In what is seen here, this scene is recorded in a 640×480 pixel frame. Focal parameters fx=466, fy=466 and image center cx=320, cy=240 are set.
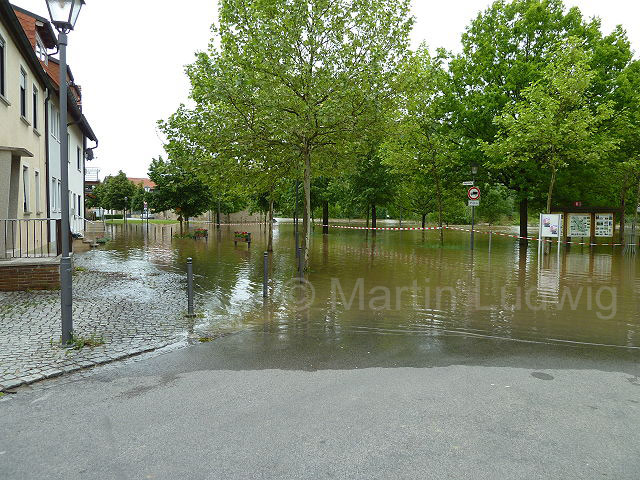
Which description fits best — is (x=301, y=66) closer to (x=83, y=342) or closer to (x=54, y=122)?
(x=83, y=342)

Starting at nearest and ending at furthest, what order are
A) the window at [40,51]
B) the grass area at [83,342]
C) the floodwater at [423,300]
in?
the grass area at [83,342] < the floodwater at [423,300] < the window at [40,51]

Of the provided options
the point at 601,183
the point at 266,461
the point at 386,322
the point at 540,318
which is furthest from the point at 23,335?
the point at 601,183

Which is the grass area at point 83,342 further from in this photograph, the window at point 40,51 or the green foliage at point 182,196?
the green foliage at point 182,196

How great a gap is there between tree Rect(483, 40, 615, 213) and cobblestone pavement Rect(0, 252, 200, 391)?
15.8m

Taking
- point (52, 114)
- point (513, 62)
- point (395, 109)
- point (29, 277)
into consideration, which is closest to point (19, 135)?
point (29, 277)

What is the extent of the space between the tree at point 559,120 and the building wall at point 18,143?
Result: 18389 millimetres

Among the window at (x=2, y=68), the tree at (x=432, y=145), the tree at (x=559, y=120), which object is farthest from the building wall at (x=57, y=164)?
the tree at (x=559, y=120)

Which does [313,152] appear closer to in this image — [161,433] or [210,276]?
[210,276]

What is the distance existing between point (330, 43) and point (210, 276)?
7412mm

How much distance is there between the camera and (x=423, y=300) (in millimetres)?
10047

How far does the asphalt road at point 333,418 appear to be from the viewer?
3.42 m

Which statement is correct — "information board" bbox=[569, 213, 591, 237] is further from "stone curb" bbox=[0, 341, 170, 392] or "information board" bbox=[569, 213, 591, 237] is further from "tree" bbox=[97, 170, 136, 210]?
"tree" bbox=[97, 170, 136, 210]

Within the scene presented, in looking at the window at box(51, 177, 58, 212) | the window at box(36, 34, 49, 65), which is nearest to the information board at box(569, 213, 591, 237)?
the window at box(51, 177, 58, 212)

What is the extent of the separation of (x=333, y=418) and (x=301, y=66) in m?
10.7
